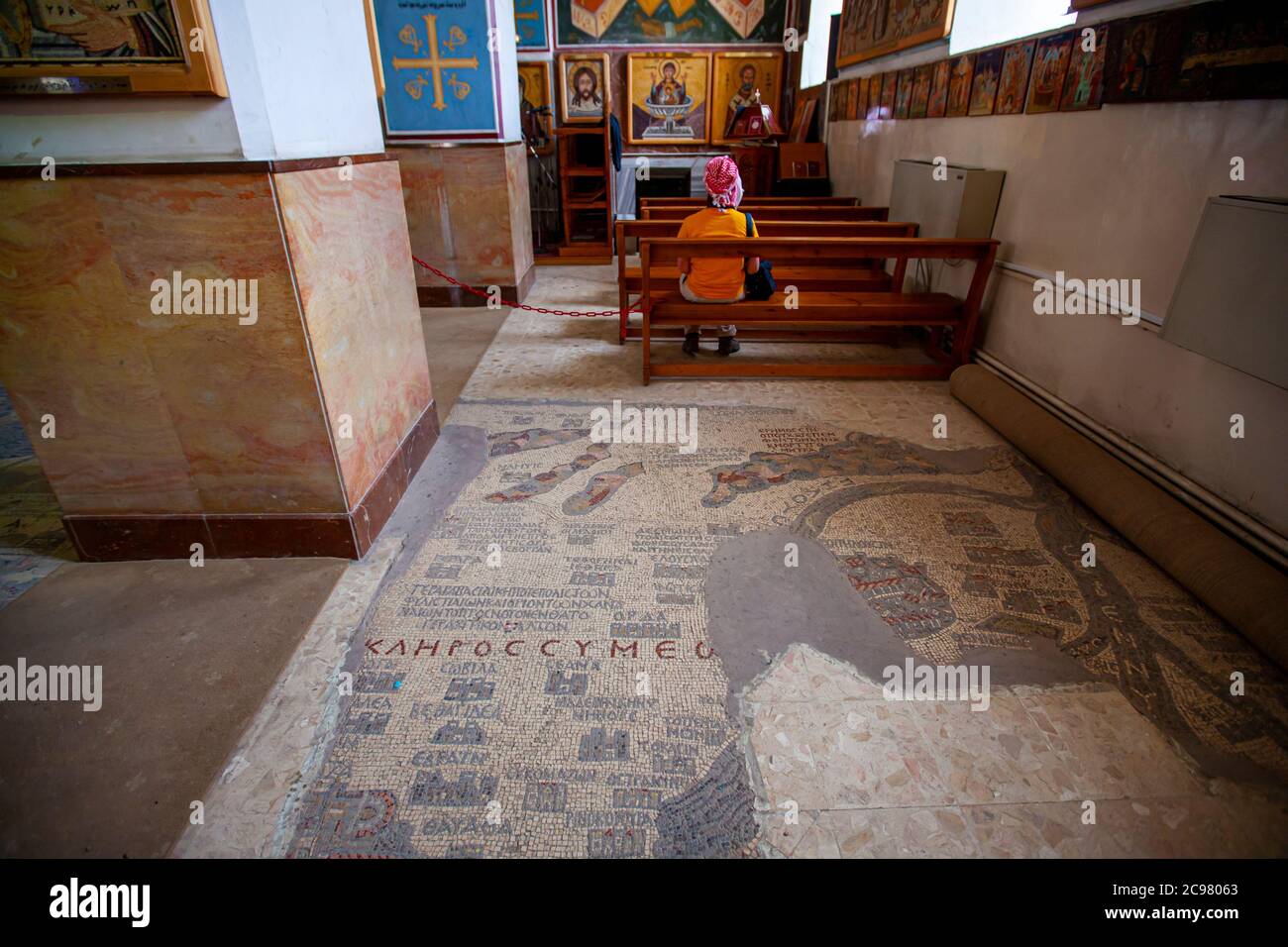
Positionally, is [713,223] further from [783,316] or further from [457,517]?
[457,517]

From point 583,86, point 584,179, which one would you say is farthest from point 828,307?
point 583,86

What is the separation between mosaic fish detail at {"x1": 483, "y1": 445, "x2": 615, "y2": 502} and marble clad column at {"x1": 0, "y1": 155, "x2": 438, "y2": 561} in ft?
1.76

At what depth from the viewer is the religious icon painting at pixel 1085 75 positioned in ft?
Answer: 10.6

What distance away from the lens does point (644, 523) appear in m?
2.77

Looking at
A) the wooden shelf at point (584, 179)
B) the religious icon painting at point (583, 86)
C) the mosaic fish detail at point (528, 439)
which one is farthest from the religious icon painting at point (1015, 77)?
the religious icon painting at point (583, 86)

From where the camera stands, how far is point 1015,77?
13.1 feet

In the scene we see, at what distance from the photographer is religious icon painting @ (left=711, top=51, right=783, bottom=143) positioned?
9.21 meters

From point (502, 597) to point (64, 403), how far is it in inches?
67.9

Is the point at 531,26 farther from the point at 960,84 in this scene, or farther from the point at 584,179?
the point at 960,84

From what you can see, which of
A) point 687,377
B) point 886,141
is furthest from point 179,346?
point 886,141

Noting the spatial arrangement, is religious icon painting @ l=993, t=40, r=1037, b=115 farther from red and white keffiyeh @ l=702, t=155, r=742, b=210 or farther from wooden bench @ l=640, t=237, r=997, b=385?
red and white keffiyeh @ l=702, t=155, r=742, b=210

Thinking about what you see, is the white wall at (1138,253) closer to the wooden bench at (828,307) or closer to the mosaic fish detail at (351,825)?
the wooden bench at (828,307)

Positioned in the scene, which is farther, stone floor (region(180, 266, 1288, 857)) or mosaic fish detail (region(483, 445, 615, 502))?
mosaic fish detail (region(483, 445, 615, 502))

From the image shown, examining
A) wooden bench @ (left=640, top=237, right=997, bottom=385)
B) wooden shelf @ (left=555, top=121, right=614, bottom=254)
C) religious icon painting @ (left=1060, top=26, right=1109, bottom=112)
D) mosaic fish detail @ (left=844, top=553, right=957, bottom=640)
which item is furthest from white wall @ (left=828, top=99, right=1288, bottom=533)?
wooden shelf @ (left=555, top=121, right=614, bottom=254)
